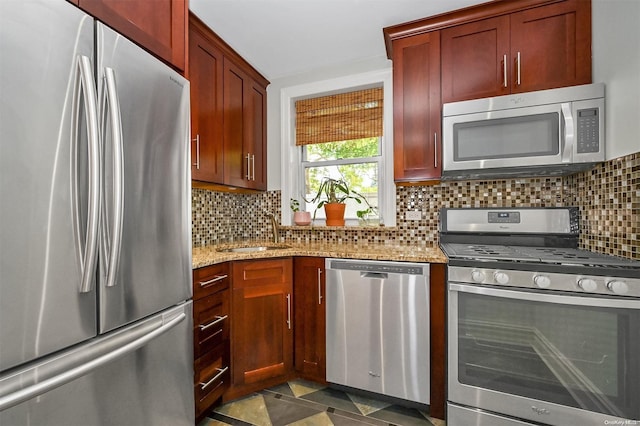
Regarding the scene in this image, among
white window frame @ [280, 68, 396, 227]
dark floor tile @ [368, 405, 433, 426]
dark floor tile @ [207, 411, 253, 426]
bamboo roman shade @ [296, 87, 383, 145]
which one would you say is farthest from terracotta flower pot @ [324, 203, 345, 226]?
dark floor tile @ [207, 411, 253, 426]

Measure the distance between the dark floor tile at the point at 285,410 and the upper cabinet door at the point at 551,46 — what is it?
2318 mm

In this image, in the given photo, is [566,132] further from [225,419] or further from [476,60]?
[225,419]

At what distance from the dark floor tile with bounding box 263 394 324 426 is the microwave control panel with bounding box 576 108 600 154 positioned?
2113 millimetres

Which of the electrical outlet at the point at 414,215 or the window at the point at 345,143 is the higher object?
the window at the point at 345,143

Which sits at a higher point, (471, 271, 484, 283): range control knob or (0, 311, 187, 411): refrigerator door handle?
(471, 271, 484, 283): range control knob

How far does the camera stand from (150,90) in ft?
3.49

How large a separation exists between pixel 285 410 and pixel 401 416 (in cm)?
68

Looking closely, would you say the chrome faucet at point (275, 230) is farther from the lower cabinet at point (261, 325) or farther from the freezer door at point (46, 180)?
the freezer door at point (46, 180)

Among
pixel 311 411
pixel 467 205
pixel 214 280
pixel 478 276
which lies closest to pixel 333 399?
pixel 311 411

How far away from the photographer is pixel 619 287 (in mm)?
1247

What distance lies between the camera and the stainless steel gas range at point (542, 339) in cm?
127

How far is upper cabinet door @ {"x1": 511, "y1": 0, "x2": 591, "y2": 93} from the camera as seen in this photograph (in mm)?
1701

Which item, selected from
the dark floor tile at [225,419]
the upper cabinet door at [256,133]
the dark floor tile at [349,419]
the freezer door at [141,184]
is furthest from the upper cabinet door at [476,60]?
the dark floor tile at [225,419]

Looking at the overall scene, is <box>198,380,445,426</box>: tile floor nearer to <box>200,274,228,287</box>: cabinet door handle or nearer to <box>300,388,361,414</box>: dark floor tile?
<box>300,388,361,414</box>: dark floor tile
